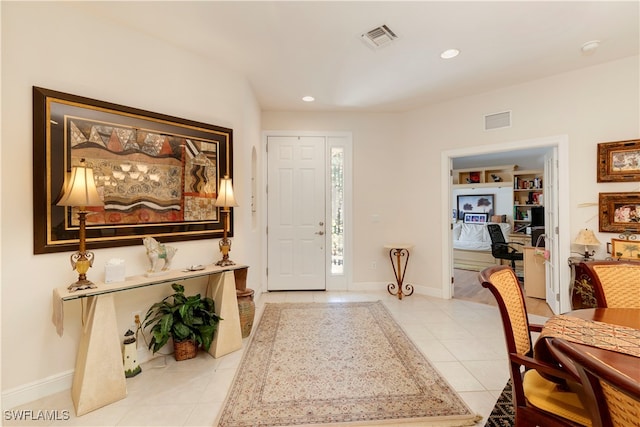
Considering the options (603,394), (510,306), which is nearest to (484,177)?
(510,306)

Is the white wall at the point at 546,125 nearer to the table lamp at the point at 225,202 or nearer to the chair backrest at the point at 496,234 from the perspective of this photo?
the chair backrest at the point at 496,234

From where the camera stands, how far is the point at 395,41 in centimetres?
247

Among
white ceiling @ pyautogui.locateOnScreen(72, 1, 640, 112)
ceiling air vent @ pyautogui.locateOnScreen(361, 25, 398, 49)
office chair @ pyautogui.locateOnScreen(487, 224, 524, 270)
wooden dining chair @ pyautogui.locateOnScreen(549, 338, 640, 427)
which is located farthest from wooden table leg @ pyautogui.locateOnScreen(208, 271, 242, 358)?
office chair @ pyautogui.locateOnScreen(487, 224, 524, 270)

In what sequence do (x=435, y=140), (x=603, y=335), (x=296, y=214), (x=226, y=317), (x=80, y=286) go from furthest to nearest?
(x=296, y=214), (x=435, y=140), (x=226, y=317), (x=80, y=286), (x=603, y=335)

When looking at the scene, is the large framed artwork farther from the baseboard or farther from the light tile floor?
the light tile floor


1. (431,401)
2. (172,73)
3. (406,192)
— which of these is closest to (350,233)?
(406,192)

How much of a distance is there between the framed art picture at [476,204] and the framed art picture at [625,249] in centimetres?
443

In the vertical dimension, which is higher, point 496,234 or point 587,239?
point 587,239

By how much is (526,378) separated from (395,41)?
2.61 meters

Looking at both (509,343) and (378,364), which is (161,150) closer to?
(378,364)

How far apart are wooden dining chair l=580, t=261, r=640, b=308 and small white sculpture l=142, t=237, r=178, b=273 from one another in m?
2.98

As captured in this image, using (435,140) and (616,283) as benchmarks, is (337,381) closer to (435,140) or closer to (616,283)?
(616,283)

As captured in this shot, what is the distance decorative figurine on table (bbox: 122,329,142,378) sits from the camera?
210cm

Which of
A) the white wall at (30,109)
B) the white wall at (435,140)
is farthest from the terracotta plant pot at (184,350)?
the white wall at (435,140)
